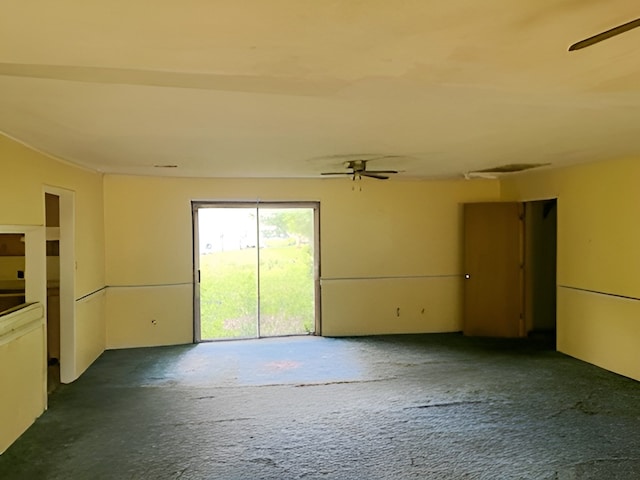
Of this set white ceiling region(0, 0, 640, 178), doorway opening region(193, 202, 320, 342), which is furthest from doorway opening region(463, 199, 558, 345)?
white ceiling region(0, 0, 640, 178)

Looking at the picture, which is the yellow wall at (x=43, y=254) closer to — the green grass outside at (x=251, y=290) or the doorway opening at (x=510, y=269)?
the green grass outside at (x=251, y=290)

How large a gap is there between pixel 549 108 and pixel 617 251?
9.19ft

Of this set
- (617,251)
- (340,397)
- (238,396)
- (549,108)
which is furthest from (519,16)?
(617,251)

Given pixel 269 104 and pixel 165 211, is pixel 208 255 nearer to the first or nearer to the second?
pixel 165 211

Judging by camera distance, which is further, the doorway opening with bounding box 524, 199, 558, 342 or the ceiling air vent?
the doorway opening with bounding box 524, 199, 558, 342

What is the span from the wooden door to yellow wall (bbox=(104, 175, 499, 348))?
330 millimetres

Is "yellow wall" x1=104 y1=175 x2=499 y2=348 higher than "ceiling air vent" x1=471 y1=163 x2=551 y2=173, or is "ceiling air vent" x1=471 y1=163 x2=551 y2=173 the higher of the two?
"ceiling air vent" x1=471 y1=163 x2=551 y2=173

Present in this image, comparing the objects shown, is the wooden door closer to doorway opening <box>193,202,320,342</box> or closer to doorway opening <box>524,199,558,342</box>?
doorway opening <box>524,199,558,342</box>

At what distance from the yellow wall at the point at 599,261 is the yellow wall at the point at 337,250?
1.55 metres

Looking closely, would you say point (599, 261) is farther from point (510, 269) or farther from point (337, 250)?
point (337, 250)

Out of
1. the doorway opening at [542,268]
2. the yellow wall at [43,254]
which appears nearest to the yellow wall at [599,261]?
the doorway opening at [542,268]

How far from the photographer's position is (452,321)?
6938 mm

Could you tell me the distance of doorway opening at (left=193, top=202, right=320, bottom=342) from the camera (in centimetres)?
643

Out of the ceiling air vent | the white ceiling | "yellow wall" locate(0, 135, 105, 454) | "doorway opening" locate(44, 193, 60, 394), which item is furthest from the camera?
the ceiling air vent
